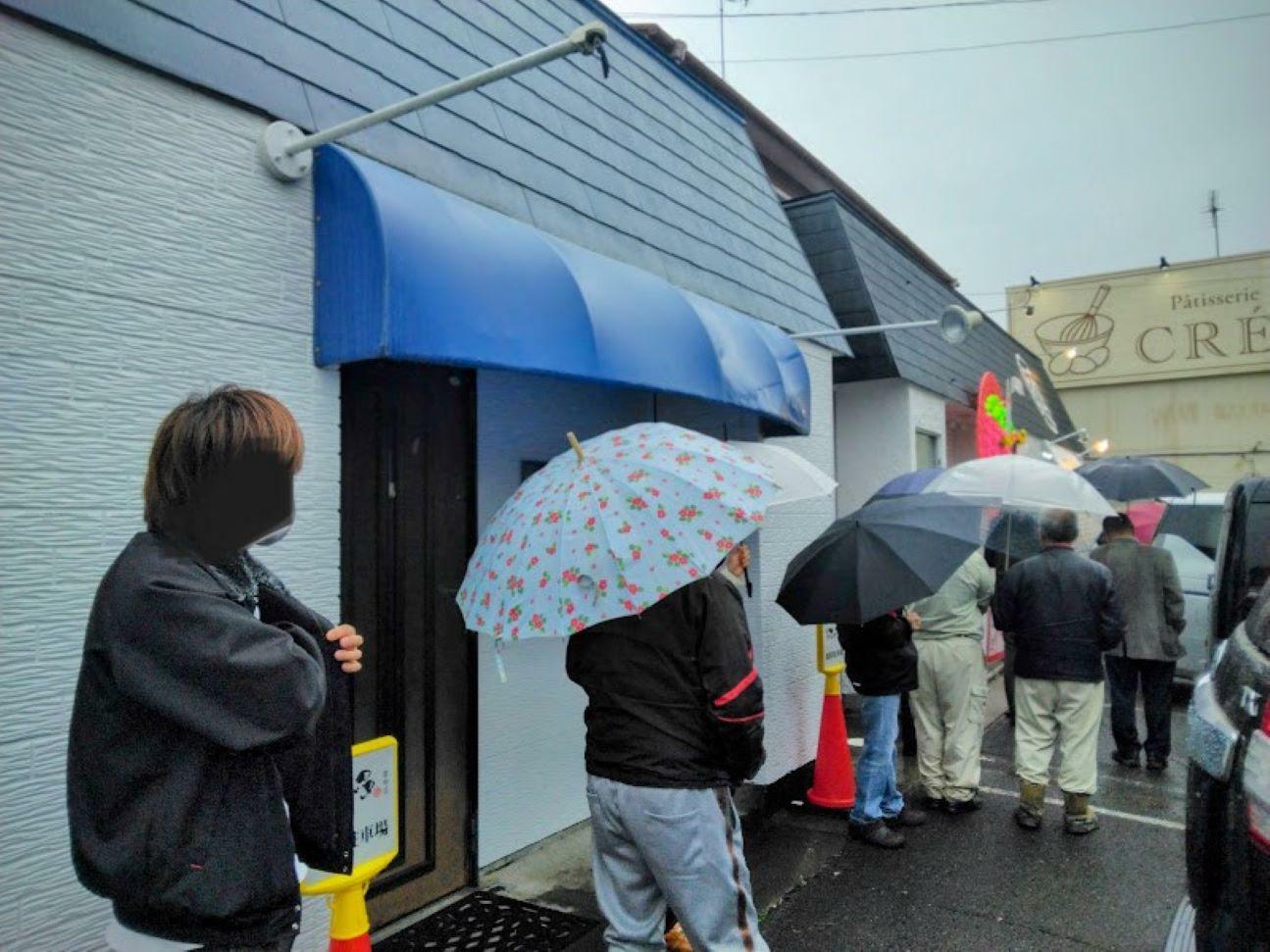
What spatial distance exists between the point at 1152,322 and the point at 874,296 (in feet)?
72.3

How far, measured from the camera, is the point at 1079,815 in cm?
491

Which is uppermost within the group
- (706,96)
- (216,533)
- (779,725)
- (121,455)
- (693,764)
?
(706,96)

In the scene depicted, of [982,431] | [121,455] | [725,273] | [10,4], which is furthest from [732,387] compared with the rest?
[982,431]

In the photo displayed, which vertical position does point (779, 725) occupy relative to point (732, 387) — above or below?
below

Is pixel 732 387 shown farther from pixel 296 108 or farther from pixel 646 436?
pixel 296 108

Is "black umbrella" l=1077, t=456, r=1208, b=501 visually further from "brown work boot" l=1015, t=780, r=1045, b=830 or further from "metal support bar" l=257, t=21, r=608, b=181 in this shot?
"metal support bar" l=257, t=21, r=608, b=181

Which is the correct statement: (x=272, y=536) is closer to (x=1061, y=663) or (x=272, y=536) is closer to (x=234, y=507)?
(x=234, y=507)

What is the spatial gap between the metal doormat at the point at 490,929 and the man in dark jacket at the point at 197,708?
220cm

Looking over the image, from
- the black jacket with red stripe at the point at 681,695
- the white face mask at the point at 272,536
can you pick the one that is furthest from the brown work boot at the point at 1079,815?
the white face mask at the point at 272,536

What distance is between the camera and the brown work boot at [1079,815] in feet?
16.1

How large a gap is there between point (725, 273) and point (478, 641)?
2980 millimetres

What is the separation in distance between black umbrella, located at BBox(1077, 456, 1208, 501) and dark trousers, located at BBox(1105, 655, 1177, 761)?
2.40 m

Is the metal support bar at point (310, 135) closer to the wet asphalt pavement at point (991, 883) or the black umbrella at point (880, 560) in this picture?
the black umbrella at point (880, 560)

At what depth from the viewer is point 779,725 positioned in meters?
5.53
